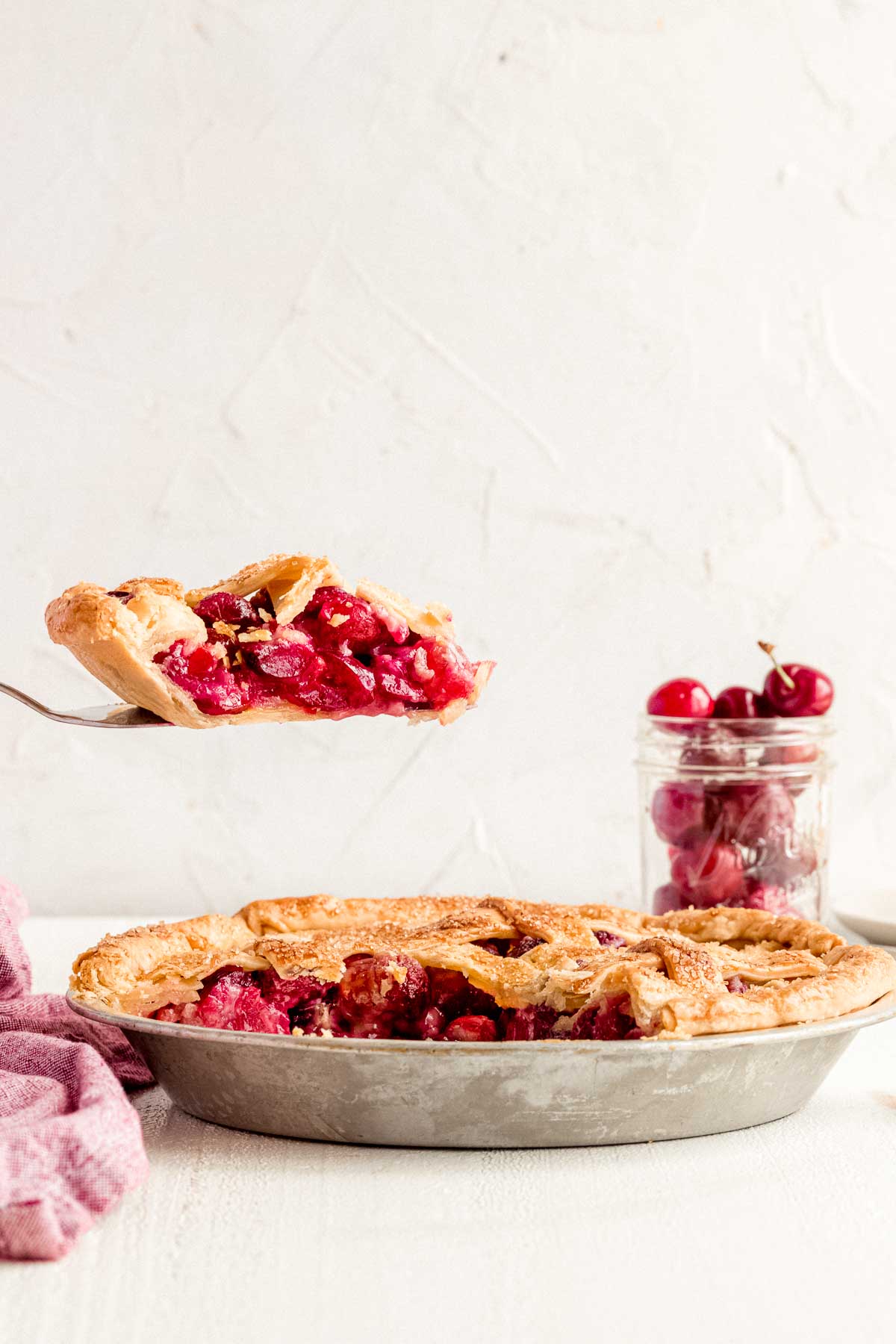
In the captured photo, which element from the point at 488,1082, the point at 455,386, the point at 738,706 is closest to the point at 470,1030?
the point at 488,1082

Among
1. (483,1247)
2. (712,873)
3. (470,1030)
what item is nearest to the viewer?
(483,1247)

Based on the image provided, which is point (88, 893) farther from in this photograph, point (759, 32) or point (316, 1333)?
point (759, 32)

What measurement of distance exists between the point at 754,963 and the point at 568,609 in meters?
1.45

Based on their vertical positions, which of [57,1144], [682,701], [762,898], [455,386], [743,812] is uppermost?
[455,386]

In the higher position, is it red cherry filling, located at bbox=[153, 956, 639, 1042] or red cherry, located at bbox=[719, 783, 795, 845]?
red cherry, located at bbox=[719, 783, 795, 845]

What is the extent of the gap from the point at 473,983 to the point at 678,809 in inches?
32.5

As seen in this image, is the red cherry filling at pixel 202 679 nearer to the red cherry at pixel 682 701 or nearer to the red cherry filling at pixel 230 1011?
the red cherry filling at pixel 230 1011

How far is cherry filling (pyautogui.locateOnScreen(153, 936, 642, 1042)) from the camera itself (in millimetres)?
1585

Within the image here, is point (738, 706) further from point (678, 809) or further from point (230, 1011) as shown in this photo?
point (230, 1011)

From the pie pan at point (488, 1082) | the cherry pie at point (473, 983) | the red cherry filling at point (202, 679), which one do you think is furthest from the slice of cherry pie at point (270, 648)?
the pie pan at point (488, 1082)

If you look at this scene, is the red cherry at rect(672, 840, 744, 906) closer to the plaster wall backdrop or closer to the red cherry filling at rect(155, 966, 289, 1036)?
the plaster wall backdrop

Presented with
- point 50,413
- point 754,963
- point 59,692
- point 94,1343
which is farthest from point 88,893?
point 94,1343

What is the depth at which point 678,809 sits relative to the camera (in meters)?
2.35

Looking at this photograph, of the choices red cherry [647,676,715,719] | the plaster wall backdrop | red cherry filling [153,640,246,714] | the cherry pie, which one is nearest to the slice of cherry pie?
red cherry filling [153,640,246,714]
